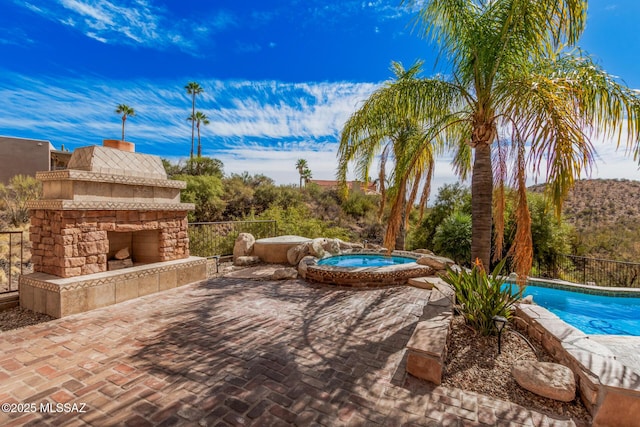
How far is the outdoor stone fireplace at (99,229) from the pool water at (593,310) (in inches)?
327

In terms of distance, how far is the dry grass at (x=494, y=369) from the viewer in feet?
7.24

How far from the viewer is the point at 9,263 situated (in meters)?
5.30

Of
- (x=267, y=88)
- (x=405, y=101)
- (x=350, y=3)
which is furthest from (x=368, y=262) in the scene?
(x=267, y=88)

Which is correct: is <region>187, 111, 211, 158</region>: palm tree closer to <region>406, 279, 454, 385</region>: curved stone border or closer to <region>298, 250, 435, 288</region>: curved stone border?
<region>298, 250, 435, 288</region>: curved stone border

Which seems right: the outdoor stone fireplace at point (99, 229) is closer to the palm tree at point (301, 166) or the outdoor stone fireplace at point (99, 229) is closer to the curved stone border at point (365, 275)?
the curved stone border at point (365, 275)

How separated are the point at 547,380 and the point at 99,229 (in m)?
6.32

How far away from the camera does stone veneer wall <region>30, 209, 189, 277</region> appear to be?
4082 mm

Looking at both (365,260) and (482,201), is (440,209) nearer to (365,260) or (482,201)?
(365,260)

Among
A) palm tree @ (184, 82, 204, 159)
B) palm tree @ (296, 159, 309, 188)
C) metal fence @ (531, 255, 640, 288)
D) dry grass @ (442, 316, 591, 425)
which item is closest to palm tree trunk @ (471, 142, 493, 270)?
dry grass @ (442, 316, 591, 425)

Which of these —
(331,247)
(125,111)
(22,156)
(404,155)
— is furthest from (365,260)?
(125,111)

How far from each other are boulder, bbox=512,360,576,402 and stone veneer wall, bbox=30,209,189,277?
606 centimetres

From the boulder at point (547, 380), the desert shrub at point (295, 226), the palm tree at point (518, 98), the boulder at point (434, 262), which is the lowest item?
the boulder at point (547, 380)

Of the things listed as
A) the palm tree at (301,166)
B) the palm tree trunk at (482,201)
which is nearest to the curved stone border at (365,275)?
the palm tree trunk at (482,201)

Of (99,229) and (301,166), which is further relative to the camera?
(301,166)
